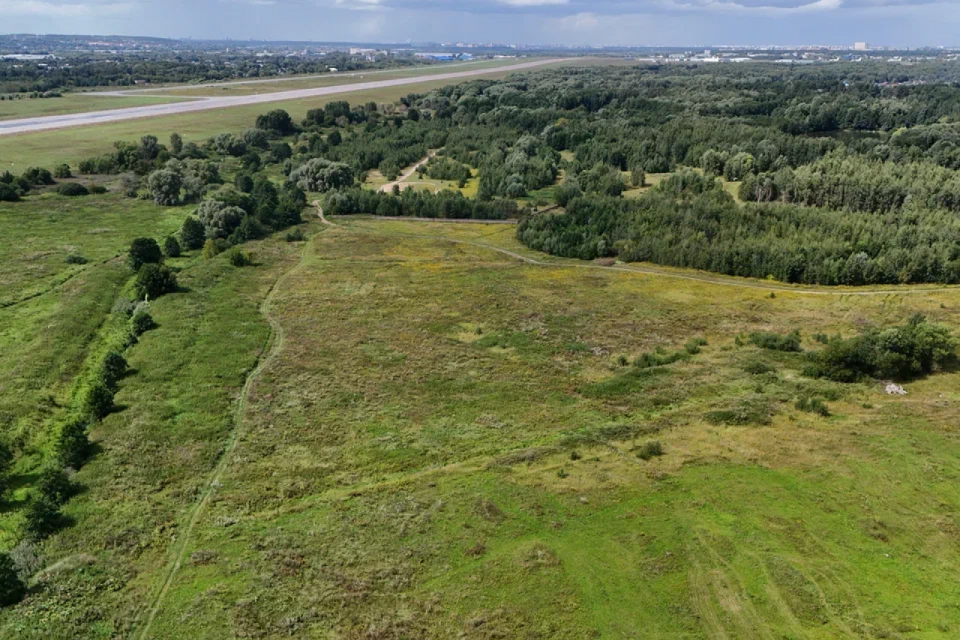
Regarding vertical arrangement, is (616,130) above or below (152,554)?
above

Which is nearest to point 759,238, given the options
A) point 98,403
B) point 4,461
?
point 98,403

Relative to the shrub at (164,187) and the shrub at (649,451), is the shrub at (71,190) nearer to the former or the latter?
the shrub at (164,187)

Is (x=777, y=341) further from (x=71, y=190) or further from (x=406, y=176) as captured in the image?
(x=71, y=190)

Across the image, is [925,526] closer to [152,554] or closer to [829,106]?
[152,554]

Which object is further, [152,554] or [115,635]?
[152,554]

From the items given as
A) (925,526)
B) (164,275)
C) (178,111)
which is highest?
(178,111)

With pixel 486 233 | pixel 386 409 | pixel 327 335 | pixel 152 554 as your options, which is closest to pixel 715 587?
pixel 386 409

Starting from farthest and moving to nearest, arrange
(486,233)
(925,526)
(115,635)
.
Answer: (486,233) < (925,526) < (115,635)
